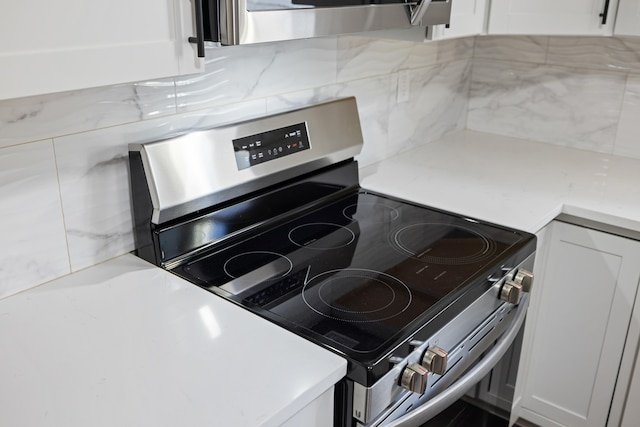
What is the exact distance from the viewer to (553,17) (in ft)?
5.62

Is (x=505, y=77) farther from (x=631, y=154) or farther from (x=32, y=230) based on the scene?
(x=32, y=230)

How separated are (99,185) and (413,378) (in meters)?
0.70

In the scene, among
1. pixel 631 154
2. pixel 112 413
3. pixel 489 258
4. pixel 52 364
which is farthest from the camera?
pixel 631 154

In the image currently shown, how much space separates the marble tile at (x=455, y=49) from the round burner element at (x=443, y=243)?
0.84m

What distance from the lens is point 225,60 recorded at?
4.45 feet

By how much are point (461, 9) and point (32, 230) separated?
1.15m

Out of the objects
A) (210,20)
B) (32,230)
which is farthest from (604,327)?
(32,230)

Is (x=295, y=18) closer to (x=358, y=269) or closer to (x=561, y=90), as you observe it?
(x=358, y=269)

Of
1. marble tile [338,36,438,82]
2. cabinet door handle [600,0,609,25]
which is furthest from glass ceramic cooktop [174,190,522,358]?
cabinet door handle [600,0,609,25]

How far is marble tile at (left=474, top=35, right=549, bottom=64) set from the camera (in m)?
2.10

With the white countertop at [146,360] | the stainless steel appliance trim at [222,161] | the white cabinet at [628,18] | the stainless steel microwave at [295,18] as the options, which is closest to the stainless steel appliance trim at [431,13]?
the stainless steel microwave at [295,18]

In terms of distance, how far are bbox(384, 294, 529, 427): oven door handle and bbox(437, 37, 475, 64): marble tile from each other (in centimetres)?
100

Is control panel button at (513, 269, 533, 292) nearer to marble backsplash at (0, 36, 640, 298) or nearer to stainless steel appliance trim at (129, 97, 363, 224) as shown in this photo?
stainless steel appliance trim at (129, 97, 363, 224)

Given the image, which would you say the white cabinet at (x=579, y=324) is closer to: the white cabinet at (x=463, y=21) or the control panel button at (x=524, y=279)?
the control panel button at (x=524, y=279)
